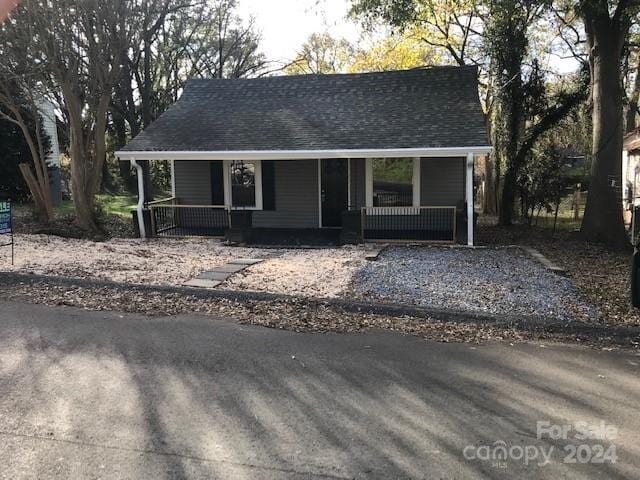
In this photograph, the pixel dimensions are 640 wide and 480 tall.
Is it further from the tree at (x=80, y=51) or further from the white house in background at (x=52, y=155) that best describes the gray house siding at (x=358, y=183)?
the white house in background at (x=52, y=155)

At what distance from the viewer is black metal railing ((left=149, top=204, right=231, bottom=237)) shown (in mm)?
14648

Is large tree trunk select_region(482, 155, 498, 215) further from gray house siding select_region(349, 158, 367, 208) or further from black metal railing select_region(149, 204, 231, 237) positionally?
black metal railing select_region(149, 204, 231, 237)

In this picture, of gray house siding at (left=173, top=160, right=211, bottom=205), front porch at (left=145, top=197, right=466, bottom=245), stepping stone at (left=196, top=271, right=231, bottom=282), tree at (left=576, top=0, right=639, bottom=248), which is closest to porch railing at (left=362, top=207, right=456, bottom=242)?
front porch at (left=145, top=197, right=466, bottom=245)

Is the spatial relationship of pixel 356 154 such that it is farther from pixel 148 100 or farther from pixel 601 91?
pixel 148 100

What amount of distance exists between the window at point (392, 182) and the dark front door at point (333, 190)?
0.88 m

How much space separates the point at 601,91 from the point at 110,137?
3129 centimetres

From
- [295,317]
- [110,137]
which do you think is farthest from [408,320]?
[110,137]

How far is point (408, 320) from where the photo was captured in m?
6.55

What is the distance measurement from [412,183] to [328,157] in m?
2.55

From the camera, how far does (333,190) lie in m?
15.2

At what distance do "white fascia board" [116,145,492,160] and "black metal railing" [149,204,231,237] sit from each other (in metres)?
1.33

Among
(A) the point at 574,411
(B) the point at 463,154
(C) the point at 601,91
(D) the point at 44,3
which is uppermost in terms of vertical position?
(D) the point at 44,3

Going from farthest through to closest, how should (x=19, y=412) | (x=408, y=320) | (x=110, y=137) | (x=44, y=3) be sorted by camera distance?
(x=110, y=137) < (x=44, y=3) < (x=408, y=320) < (x=19, y=412)

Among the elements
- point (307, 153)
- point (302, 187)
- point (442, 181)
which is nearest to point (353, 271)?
point (307, 153)
